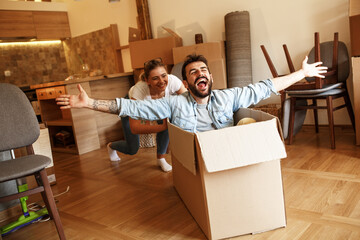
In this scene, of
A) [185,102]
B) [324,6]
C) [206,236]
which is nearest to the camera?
[206,236]

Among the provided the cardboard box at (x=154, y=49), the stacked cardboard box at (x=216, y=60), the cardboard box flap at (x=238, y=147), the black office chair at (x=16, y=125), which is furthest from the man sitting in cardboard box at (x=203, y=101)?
the cardboard box at (x=154, y=49)

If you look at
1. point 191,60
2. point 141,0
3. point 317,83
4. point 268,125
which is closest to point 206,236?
point 268,125

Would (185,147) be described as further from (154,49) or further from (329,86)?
(154,49)

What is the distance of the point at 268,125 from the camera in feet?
4.85

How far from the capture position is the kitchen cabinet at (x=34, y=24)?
5.13 meters

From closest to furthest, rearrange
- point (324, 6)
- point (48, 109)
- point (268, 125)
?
point (268, 125), point (324, 6), point (48, 109)

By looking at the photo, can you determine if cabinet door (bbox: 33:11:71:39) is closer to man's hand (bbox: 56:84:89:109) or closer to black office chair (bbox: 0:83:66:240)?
black office chair (bbox: 0:83:66:240)

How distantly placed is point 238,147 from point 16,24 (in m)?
5.00

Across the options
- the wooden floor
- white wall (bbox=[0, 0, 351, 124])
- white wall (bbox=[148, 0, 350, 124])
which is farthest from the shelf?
white wall (bbox=[148, 0, 350, 124])

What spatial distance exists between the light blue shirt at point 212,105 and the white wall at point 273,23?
177 centimetres

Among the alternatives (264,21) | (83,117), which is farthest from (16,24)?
(264,21)

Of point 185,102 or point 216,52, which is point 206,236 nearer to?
point 185,102

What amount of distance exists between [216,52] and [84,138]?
1865 mm

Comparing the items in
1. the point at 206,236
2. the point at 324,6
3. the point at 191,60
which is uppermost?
the point at 324,6
